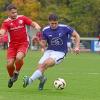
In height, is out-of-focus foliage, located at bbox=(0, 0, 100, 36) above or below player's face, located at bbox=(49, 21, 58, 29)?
below

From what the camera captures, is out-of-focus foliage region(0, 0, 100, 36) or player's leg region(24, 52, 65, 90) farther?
out-of-focus foliage region(0, 0, 100, 36)

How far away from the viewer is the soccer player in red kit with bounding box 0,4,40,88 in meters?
15.4

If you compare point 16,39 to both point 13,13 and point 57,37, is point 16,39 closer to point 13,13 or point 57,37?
point 13,13

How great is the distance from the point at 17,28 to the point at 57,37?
4.30ft

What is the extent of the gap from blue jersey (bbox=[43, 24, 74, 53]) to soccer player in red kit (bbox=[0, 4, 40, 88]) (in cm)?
58

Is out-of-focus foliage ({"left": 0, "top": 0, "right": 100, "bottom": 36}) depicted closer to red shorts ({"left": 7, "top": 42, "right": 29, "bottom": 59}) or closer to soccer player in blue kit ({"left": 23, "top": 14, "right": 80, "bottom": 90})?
red shorts ({"left": 7, "top": 42, "right": 29, "bottom": 59})

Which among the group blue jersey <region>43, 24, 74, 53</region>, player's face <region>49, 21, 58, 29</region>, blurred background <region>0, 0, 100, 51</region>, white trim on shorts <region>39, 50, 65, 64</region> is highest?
player's face <region>49, 21, 58, 29</region>

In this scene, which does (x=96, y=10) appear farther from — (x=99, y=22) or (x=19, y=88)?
(x=19, y=88)

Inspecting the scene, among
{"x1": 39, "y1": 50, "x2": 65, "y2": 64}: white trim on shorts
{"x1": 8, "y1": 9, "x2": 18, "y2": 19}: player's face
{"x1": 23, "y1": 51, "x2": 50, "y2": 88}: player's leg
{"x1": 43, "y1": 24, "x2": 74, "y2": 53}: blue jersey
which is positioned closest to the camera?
{"x1": 23, "y1": 51, "x2": 50, "y2": 88}: player's leg

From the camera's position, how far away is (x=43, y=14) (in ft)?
200

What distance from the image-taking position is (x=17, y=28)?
15.5 meters

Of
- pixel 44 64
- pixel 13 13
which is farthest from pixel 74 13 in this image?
pixel 44 64

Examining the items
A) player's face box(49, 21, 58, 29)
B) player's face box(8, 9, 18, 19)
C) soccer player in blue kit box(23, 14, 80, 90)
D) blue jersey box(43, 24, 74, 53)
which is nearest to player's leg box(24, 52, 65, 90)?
soccer player in blue kit box(23, 14, 80, 90)

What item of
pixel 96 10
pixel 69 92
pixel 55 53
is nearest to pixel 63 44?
pixel 55 53
